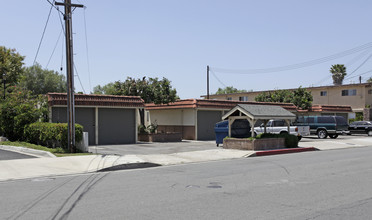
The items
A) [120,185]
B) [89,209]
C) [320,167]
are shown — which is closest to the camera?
[89,209]

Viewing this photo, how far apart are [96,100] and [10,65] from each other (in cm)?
1339

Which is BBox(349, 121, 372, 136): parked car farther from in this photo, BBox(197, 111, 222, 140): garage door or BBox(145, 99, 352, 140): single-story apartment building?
BBox(197, 111, 222, 140): garage door

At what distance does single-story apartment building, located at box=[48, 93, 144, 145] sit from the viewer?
2305 centimetres

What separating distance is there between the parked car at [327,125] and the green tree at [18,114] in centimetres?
2180

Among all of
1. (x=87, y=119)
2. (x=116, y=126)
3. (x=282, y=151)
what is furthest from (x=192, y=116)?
(x=282, y=151)

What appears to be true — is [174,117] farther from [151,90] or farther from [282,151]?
[282,151]

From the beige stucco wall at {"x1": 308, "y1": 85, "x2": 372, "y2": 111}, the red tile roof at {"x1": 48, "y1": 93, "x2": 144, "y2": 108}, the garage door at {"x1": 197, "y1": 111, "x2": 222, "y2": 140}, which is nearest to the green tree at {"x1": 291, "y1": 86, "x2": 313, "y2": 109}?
the beige stucco wall at {"x1": 308, "y1": 85, "x2": 372, "y2": 111}

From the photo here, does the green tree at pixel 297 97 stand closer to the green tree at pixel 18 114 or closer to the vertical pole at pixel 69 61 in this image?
the green tree at pixel 18 114

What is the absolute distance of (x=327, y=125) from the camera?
32.4 meters

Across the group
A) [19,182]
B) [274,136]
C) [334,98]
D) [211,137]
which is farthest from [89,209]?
[334,98]

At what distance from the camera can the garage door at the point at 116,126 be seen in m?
24.7

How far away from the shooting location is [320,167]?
13.5 meters

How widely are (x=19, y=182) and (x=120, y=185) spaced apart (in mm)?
3125

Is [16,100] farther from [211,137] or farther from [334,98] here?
[334,98]
